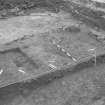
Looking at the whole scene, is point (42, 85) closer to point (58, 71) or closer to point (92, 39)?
point (58, 71)

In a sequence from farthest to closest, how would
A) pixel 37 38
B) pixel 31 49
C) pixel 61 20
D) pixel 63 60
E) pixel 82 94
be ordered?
pixel 61 20
pixel 37 38
pixel 31 49
pixel 63 60
pixel 82 94

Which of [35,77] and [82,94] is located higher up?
[35,77]

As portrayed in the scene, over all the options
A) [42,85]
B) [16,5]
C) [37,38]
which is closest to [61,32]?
[37,38]

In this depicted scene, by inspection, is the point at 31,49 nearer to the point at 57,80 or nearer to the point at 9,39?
the point at 9,39

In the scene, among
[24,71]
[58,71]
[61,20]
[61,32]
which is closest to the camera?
[58,71]

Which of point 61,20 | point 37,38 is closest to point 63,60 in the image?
point 37,38

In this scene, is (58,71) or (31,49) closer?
(58,71)
